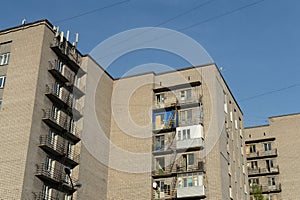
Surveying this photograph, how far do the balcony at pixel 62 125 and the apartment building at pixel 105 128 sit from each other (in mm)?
95

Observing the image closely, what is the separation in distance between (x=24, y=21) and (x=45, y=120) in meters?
9.71

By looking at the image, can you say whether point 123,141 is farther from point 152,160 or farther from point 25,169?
point 25,169

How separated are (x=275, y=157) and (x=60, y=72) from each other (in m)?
34.1

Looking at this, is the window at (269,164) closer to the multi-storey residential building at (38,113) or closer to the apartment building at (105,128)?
the apartment building at (105,128)

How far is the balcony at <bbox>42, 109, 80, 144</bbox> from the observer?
37281mm

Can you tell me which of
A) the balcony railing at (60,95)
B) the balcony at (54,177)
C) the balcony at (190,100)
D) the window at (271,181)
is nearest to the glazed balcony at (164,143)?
the balcony at (190,100)

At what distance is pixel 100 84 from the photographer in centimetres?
4647

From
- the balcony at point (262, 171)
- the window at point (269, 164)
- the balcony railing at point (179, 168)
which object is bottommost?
the balcony railing at point (179, 168)

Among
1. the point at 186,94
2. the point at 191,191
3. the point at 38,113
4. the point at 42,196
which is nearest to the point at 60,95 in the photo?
the point at 38,113

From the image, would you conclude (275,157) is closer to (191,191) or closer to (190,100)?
(190,100)

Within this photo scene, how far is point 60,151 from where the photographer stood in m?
38.3

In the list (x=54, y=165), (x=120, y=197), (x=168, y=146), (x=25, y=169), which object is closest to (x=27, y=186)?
(x=25, y=169)

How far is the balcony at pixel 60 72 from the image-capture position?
128 feet

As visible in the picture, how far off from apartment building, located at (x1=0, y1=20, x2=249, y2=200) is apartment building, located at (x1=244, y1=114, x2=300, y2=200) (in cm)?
1085
